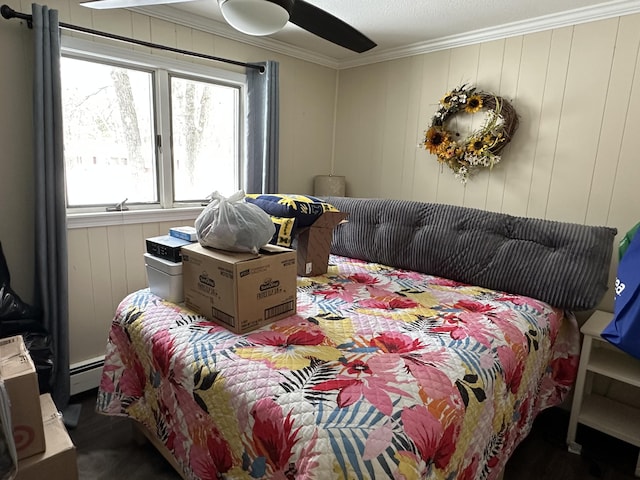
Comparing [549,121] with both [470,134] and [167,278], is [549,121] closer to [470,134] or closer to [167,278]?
[470,134]

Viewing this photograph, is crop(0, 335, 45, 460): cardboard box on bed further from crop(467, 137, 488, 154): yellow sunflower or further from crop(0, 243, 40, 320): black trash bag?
crop(467, 137, 488, 154): yellow sunflower

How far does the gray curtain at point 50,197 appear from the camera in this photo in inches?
Result: 72.4

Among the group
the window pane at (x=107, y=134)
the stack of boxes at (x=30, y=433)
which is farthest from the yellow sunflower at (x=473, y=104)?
the stack of boxes at (x=30, y=433)

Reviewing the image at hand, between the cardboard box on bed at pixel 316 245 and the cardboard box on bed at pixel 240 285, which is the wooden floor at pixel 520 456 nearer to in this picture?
the cardboard box on bed at pixel 240 285

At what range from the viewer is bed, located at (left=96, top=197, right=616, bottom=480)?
948 millimetres

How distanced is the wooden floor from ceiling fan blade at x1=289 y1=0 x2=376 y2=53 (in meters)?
2.00

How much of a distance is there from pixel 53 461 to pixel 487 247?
83.8 inches

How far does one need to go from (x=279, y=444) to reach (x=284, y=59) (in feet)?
9.35

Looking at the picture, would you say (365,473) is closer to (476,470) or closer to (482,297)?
(476,470)

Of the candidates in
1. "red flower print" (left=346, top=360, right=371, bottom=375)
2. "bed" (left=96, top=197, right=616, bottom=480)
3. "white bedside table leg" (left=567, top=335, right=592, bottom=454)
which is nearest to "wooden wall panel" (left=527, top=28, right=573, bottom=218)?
"bed" (left=96, top=197, right=616, bottom=480)

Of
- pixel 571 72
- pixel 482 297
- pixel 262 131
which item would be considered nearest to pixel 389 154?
pixel 262 131

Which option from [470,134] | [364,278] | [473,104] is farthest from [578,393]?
[473,104]

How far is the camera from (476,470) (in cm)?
120

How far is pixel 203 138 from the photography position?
276 cm
